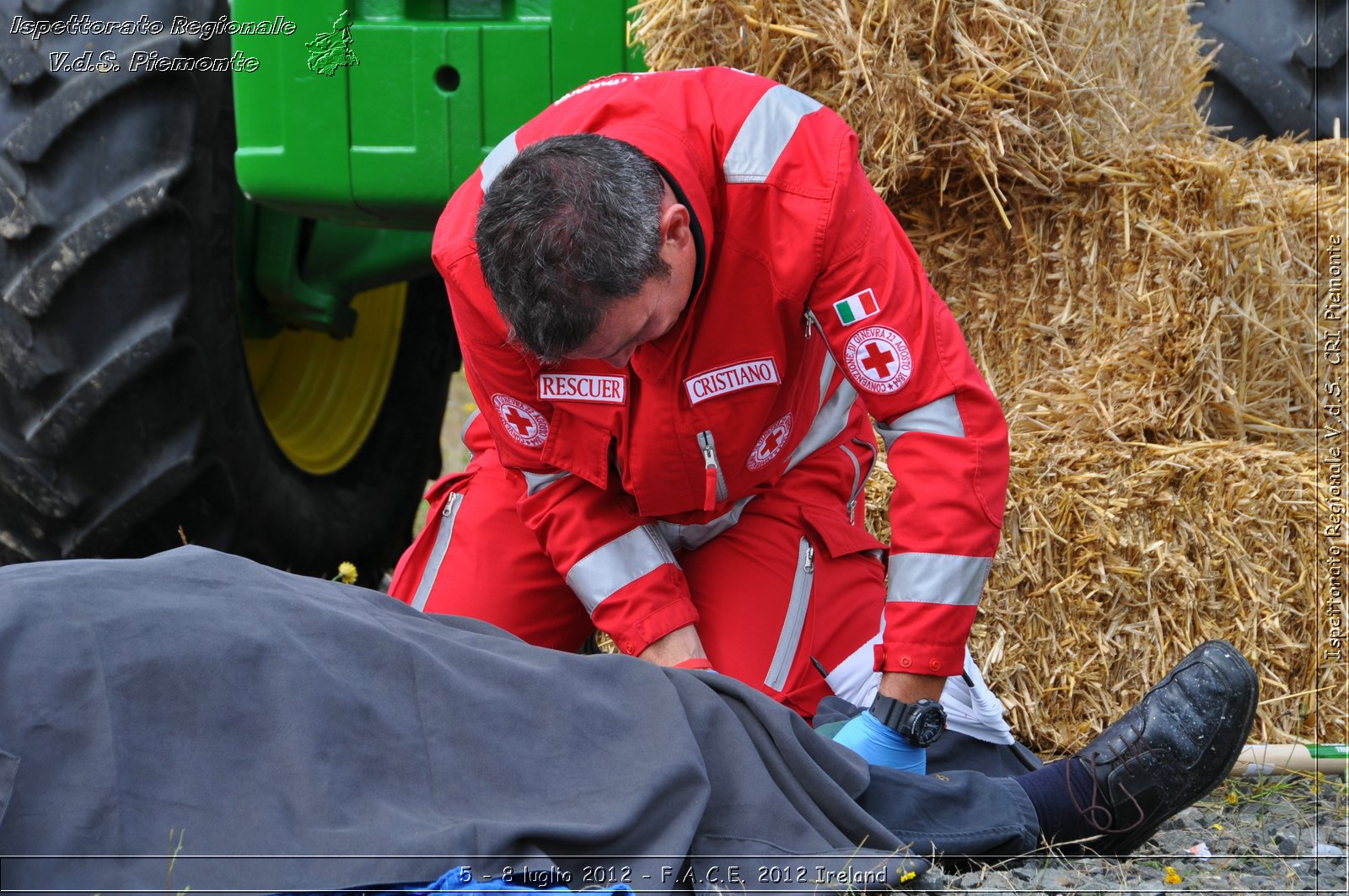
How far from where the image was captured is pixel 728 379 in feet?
7.69

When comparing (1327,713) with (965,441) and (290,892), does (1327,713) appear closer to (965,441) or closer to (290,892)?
(965,441)

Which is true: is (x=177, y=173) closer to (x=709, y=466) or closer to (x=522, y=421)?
(x=522, y=421)

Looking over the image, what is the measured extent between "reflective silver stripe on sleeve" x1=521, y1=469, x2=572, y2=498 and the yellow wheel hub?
1348 mm

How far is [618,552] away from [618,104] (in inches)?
32.5

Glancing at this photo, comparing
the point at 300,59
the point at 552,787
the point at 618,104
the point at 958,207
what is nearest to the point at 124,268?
the point at 300,59

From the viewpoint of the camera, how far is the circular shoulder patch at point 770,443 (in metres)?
2.53

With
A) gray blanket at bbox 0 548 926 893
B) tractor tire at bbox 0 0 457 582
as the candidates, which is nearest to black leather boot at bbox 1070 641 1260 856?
gray blanket at bbox 0 548 926 893

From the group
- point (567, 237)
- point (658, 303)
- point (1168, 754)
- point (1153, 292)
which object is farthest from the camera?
point (1153, 292)

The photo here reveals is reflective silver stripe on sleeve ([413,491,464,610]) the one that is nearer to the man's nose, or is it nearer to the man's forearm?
the man's nose

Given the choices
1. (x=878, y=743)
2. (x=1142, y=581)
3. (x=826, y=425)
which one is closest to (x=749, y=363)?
(x=826, y=425)

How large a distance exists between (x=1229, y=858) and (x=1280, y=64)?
9.31 feet

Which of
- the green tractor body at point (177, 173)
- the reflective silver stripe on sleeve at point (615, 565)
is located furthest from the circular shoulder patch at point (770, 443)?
the green tractor body at point (177, 173)

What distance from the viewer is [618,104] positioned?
7.39 ft

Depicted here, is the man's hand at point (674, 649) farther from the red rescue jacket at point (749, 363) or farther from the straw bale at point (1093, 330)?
the straw bale at point (1093, 330)
